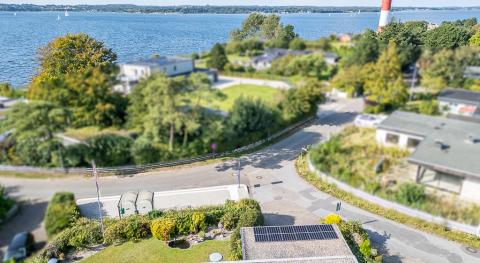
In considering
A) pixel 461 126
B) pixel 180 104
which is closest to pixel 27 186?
pixel 180 104

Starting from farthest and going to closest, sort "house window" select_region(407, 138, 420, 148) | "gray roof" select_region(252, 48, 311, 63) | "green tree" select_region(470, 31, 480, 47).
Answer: "gray roof" select_region(252, 48, 311, 63) < "green tree" select_region(470, 31, 480, 47) < "house window" select_region(407, 138, 420, 148)

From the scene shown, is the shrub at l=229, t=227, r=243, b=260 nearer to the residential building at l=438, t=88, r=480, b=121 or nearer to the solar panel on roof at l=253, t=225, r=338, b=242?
the solar panel on roof at l=253, t=225, r=338, b=242

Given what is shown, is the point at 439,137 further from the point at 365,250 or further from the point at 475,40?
the point at 365,250

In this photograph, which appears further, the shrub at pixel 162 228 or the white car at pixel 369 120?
the shrub at pixel 162 228

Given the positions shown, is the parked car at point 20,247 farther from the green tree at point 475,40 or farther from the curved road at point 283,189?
the green tree at point 475,40

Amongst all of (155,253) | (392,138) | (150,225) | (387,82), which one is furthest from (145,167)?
(387,82)

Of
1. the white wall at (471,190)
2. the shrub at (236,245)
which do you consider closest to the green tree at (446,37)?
the white wall at (471,190)

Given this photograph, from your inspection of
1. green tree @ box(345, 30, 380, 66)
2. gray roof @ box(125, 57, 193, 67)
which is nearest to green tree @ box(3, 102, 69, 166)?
gray roof @ box(125, 57, 193, 67)
